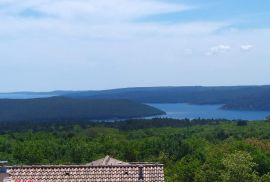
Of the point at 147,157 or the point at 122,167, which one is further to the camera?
the point at 147,157

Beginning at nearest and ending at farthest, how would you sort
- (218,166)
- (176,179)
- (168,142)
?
1. (218,166)
2. (176,179)
3. (168,142)

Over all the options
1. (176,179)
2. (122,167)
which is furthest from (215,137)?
(122,167)

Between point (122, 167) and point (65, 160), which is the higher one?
point (122, 167)

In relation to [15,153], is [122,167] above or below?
above

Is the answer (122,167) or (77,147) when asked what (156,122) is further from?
(122,167)

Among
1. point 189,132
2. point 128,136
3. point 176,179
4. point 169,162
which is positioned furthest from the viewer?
point 189,132

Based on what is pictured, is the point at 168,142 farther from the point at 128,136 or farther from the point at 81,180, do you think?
the point at 81,180
